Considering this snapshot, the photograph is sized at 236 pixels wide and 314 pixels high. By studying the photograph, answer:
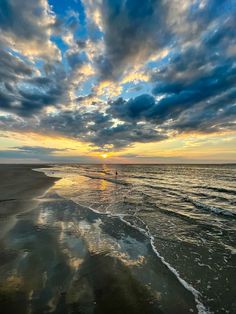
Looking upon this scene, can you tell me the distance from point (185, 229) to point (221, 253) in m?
2.75

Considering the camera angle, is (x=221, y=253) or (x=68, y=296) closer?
(x=68, y=296)

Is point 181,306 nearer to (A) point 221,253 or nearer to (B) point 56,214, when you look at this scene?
(A) point 221,253

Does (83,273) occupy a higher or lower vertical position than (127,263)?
higher

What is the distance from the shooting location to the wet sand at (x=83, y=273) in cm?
435

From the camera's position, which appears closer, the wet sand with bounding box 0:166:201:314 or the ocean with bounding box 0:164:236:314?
the wet sand with bounding box 0:166:201:314

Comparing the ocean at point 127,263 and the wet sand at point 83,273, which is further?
the ocean at point 127,263

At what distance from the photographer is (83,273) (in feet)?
18.4

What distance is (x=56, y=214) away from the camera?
474 inches

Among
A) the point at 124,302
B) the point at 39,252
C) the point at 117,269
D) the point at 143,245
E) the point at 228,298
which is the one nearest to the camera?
the point at 124,302

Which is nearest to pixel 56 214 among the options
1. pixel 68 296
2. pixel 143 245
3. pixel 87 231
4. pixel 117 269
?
pixel 87 231

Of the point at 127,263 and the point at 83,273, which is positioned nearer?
the point at 83,273

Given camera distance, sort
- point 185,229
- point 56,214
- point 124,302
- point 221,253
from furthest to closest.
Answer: point 56,214 → point 185,229 → point 221,253 → point 124,302

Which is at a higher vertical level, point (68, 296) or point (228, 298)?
point (68, 296)

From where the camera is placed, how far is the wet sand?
4352 millimetres
